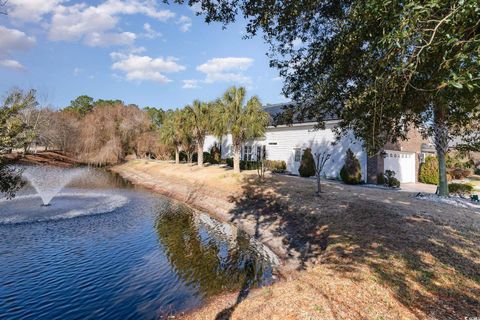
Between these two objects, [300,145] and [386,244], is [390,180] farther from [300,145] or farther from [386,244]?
[386,244]

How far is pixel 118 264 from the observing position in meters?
11.6

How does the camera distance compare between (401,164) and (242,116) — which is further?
(242,116)

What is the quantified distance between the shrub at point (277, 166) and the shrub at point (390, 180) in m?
9.90

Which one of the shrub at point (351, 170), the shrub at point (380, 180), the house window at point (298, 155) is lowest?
the shrub at point (380, 180)

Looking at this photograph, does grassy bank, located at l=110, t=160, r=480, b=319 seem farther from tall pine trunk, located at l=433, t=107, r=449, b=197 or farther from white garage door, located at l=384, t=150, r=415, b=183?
white garage door, located at l=384, t=150, r=415, b=183

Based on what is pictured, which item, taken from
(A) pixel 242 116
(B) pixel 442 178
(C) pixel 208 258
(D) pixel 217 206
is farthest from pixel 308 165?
(C) pixel 208 258

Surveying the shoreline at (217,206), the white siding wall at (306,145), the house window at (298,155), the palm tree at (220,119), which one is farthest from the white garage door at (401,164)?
the palm tree at (220,119)

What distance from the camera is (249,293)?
363 inches

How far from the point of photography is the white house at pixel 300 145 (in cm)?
2559

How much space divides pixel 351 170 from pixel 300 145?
6982mm

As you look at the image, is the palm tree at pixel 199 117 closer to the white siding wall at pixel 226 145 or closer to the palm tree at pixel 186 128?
the palm tree at pixel 186 128

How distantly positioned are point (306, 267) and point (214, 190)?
14.9 meters

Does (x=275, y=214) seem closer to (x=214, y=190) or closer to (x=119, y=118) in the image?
(x=214, y=190)

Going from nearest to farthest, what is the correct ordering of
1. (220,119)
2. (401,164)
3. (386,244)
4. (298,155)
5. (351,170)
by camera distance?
(386,244)
(351,170)
(401,164)
(220,119)
(298,155)
